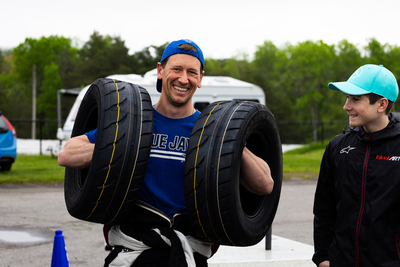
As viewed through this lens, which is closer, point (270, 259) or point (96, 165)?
point (96, 165)

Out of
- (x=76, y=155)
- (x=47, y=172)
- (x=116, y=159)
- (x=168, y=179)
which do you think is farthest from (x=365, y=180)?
(x=47, y=172)

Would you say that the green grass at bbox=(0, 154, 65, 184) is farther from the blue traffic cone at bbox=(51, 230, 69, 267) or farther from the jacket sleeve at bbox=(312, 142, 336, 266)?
the jacket sleeve at bbox=(312, 142, 336, 266)

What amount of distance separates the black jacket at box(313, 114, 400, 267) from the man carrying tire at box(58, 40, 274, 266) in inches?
17.9

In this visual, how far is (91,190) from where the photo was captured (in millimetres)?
2385

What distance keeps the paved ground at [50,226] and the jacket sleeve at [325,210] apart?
3.32m

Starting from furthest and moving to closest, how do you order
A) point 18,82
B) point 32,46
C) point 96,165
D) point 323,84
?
point 18,82 → point 323,84 → point 32,46 → point 96,165

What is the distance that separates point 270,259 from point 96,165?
11.4ft

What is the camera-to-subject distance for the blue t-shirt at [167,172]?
2.47 metres

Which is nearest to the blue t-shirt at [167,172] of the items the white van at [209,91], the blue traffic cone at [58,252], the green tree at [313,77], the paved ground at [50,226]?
the blue traffic cone at [58,252]

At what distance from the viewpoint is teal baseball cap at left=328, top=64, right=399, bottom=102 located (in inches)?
104

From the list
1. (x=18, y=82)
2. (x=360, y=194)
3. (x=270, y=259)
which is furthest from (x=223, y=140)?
(x=18, y=82)

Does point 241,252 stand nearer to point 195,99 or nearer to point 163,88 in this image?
point 163,88

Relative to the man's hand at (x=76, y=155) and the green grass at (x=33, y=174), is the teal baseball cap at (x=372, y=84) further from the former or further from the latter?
the green grass at (x=33, y=174)

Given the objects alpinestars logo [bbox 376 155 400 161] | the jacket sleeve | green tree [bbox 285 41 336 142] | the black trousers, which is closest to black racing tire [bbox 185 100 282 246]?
the black trousers
